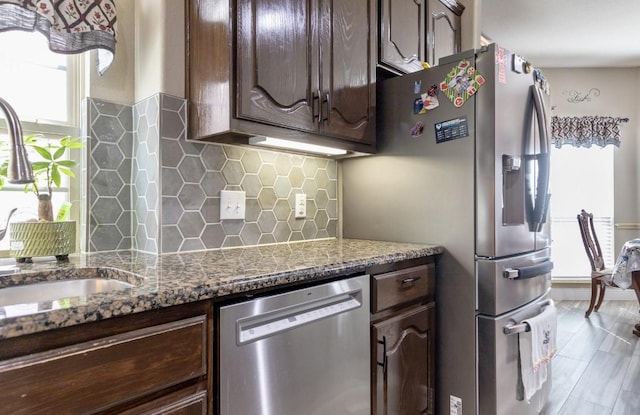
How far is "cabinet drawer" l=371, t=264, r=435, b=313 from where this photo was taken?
1.37 metres

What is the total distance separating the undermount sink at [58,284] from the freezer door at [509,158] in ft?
4.30

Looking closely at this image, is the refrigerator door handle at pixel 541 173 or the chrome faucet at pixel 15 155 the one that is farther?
the refrigerator door handle at pixel 541 173

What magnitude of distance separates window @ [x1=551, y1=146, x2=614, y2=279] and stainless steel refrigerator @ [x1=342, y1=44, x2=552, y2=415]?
3366 millimetres

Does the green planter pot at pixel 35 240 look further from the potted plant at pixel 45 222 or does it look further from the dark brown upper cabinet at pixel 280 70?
the dark brown upper cabinet at pixel 280 70

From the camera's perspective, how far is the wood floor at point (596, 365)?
6.92 ft

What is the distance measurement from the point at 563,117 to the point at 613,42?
0.93 meters

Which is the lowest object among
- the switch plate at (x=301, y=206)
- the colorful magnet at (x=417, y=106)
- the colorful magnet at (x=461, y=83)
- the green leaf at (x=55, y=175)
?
the switch plate at (x=301, y=206)

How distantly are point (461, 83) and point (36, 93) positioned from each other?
1.64 meters

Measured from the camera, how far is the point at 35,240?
3.99 ft

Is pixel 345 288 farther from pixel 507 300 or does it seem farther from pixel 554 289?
pixel 554 289

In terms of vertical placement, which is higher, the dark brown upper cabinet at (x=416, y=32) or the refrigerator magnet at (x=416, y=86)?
the dark brown upper cabinet at (x=416, y=32)

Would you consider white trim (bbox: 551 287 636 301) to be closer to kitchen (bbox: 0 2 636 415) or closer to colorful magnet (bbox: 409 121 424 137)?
colorful magnet (bbox: 409 121 424 137)

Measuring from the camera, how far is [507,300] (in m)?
1.63

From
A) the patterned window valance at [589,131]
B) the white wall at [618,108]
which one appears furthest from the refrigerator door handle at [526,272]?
the white wall at [618,108]
